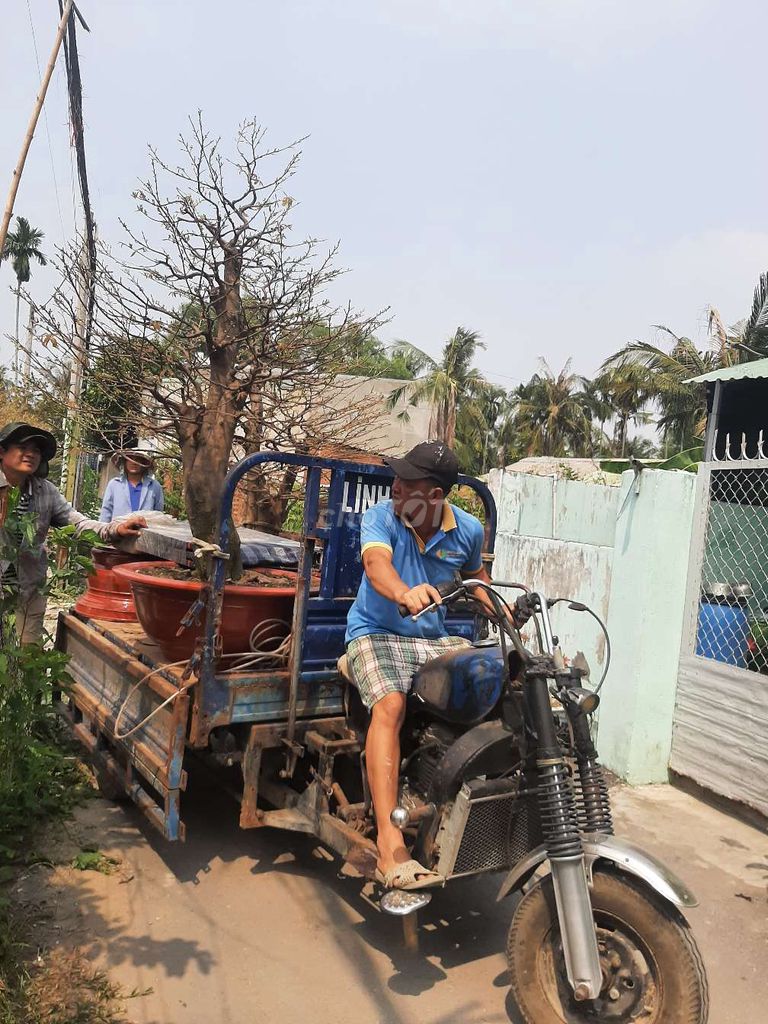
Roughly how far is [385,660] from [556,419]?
119 ft

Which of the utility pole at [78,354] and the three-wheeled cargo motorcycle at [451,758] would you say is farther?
the utility pole at [78,354]

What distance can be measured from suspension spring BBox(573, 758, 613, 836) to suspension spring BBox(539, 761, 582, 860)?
0.35 ft

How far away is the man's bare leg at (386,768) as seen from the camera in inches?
114

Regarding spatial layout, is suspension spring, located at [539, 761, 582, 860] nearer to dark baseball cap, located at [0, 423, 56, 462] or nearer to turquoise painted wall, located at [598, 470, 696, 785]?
turquoise painted wall, located at [598, 470, 696, 785]

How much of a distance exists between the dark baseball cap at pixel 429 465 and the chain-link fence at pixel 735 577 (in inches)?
99.1

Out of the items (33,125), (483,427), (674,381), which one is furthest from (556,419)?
(33,125)

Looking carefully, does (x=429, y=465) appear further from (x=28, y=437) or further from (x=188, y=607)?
(x=28, y=437)

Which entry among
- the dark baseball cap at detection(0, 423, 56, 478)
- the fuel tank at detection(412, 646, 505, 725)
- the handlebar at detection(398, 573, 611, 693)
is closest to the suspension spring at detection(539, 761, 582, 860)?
the handlebar at detection(398, 573, 611, 693)

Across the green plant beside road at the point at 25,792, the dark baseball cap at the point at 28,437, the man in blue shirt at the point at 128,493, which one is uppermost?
the dark baseball cap at the point at 28,437

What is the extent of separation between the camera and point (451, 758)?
2.86 m

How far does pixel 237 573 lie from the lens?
12.1 ft

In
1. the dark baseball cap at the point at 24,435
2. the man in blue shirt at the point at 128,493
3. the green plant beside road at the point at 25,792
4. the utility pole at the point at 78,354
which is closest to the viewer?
the green plant beside road at the point at 25,792

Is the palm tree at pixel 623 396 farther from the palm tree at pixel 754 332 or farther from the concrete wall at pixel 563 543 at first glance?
the concrete wall at pixel 563 543

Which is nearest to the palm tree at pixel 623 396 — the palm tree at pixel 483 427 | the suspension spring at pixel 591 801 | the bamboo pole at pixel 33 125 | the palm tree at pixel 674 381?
the palm tree at pixel 674 381
